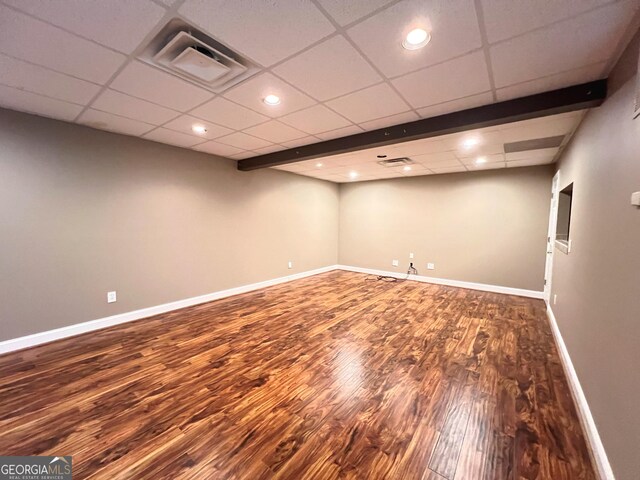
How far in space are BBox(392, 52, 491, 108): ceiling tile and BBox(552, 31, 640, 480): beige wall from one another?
30.2 inches

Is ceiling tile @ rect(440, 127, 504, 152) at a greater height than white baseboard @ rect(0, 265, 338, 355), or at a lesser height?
greater

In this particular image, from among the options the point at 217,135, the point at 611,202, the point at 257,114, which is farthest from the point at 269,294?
the point at 611,202

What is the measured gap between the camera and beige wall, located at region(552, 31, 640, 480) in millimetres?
1238

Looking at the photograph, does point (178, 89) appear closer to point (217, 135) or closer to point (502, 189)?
point (217, 135)

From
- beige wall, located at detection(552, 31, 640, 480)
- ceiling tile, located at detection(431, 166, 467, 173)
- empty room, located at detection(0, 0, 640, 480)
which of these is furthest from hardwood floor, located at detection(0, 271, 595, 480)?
ceiling tile, located at detection(431, 166, 467, 173)

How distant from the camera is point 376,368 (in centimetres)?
239

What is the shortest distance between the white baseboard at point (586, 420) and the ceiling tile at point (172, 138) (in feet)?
14.7

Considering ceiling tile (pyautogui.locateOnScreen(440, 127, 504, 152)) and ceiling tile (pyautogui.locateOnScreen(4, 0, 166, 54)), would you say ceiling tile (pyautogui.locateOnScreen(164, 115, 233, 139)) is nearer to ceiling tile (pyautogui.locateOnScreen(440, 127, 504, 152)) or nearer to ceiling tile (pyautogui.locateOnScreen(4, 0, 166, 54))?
ceiling tile (pyautogui.locateOnScreen(4, 0, 166, 54))

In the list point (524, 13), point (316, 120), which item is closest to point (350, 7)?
point (524, 13)

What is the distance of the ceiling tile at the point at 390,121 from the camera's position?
2.56 metres

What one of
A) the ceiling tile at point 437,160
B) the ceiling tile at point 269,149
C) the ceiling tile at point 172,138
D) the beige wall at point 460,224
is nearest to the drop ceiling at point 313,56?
the ceiling tile at point 172,138

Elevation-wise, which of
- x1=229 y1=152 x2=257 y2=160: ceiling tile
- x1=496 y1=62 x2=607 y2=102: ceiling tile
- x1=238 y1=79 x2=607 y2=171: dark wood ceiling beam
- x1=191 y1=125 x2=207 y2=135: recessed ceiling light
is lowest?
x1=238 y1=79 x2=607 y2=171: dark wood ceiling beam

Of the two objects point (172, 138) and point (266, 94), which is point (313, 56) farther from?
point (172, 138)

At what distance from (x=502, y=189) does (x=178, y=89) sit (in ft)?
18.0
